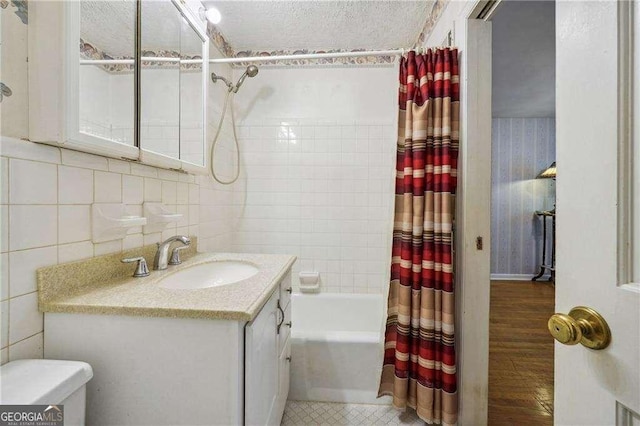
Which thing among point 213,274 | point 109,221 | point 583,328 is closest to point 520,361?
point 583,328

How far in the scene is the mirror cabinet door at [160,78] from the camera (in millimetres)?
1035

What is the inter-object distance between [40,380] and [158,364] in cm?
22

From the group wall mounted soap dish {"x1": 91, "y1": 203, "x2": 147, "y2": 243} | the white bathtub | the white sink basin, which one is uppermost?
wall mounted soap dish {"x1": 91, "y1": 203, "x2": 147, "y2": 243}

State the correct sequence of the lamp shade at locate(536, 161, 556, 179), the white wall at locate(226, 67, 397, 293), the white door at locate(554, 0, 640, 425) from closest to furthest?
the white door at locate(554, 0, 640, 425)
the white wall at locate(226, 67, 397, 293)
the lamp shade at locate(536, 161, 556, 179)

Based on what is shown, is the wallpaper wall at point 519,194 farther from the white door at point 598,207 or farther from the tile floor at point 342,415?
the white door at point 598,207

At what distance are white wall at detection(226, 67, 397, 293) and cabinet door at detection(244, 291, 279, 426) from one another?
117cm

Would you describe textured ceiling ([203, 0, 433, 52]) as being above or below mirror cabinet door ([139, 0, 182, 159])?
above

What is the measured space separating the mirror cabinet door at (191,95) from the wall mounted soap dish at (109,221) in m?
0.46

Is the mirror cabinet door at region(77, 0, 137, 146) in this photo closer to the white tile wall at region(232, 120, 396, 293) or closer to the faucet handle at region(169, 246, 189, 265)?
the faucet handle at region(169, 246, 189, 265)

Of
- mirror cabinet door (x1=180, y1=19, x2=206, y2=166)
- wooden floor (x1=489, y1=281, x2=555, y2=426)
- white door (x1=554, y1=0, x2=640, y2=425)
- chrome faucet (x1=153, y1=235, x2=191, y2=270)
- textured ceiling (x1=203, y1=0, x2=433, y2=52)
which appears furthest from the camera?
textured ceiling (x1=203, y1=0, x2=433, y2=52)

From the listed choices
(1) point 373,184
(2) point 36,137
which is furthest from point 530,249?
(2) point 36,137

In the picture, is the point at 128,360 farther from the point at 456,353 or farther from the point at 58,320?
the point at 456,353

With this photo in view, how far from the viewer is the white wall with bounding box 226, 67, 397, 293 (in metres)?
2.13

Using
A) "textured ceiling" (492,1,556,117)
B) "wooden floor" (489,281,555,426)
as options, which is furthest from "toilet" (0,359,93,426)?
"textured ceiling" (492,1,556,117)
